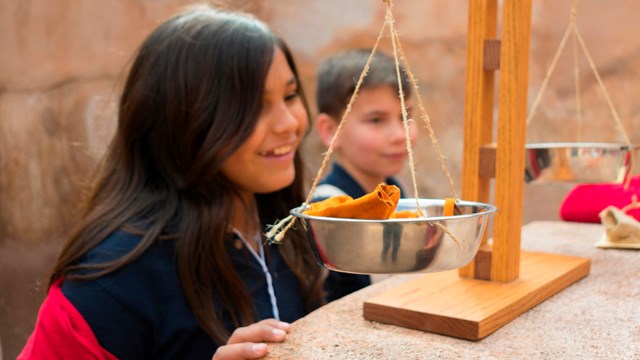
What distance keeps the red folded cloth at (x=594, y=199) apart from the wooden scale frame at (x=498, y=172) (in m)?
0.53

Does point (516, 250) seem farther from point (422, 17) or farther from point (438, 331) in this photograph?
point (422, 17)

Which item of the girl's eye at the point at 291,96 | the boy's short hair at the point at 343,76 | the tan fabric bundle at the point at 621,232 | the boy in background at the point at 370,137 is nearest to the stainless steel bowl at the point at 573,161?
the tan fabric bundle at the point at 621,232

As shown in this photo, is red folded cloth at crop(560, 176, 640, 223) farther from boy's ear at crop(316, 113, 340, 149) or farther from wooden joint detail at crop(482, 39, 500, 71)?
boy's ear at crop(316, 113, 340, 149)

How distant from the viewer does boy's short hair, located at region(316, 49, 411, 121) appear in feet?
6.89

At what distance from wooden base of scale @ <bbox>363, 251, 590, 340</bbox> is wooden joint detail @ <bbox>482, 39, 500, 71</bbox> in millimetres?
342

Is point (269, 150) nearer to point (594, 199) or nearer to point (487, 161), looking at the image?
point (487, 161)

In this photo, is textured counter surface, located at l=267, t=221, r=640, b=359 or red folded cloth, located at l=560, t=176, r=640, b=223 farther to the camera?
red folded cloth, located at l=560, t=176, r=640, b=223

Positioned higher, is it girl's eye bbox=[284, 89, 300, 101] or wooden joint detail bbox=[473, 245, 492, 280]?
girl's eye bbox=[284, 89, 300, 101]

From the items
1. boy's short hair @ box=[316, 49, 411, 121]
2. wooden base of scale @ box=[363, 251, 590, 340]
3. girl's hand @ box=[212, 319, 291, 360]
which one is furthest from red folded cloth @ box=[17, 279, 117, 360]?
boy's short hair @ box=[316, 49, 411, 121]

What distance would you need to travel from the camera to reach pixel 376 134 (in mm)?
2004

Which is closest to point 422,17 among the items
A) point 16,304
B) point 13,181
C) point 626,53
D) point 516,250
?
point 626,53

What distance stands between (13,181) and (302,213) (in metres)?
2.04

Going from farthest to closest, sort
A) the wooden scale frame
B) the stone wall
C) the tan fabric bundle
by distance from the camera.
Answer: the stone wall
the tan fabric bundle
the wooden scale frame

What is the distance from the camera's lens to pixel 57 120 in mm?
2598
